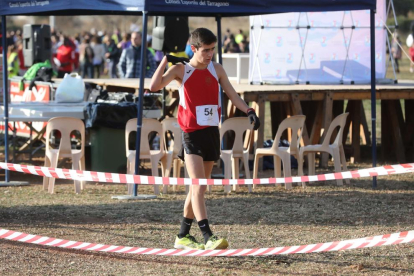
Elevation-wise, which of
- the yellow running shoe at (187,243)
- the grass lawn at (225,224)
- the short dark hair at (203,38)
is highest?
the short dark hair at (203,38)

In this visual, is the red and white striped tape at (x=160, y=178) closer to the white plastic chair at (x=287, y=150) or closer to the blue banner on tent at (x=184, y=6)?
the blue banner on tent at (x=184, y=6)

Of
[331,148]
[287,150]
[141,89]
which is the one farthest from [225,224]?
[331,148]

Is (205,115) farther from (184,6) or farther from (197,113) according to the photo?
(184,6)

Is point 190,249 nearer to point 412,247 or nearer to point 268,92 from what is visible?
point 412,247

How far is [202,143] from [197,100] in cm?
34

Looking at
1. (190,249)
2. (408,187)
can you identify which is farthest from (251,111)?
(408,187)

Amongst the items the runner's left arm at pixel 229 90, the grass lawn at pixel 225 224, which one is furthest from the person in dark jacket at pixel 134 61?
the runner's left arm at pixel 229 90

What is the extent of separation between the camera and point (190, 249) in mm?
6414

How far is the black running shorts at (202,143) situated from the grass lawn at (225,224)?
835 mm

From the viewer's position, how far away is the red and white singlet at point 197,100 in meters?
6.27

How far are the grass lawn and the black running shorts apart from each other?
84 centimetres

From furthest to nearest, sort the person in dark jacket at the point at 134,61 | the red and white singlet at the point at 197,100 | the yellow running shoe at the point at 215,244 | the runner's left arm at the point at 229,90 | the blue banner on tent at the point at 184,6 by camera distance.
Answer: the person in dark jacket at the point at 134,61, the blue banner on tent at the point at 184,6, the runner's left arm at the point at 229,90, the red and white singlet at the point at 197,100, the yellow running shoe at the point at 215,244

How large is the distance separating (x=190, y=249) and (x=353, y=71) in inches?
350

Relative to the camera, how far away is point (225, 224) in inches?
307
